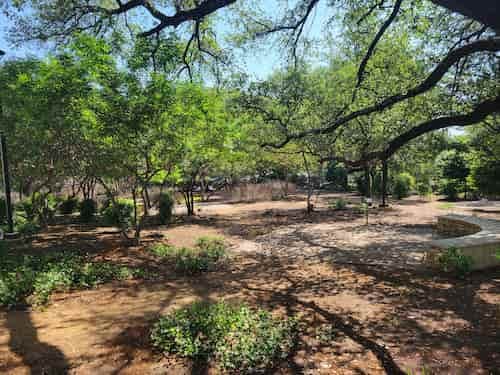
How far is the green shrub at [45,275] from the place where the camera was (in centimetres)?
436

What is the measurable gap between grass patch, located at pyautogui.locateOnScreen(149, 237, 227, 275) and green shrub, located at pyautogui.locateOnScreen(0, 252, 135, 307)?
3.66 feet

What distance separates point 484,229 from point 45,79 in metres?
10.3

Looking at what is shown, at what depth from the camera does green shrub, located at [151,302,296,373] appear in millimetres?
2684

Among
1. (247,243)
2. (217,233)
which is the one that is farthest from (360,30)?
(217,233)

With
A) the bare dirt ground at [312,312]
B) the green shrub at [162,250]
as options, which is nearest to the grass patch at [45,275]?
the bare dirt ground at [312,312]

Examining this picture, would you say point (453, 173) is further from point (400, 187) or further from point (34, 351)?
point (34, 351)

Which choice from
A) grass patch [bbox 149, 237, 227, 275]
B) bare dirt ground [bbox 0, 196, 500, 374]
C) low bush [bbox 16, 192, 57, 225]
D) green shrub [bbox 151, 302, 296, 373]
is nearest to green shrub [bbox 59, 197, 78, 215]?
low bush [bbox 16, 192, 57, 225]

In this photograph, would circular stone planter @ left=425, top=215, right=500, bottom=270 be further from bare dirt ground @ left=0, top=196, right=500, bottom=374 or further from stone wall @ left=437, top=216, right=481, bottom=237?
stone wall @ left=437, top=216, right=481, bottom=237

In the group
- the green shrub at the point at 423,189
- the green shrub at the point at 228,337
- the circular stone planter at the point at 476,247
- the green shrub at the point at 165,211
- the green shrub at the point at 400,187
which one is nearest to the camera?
the green shrub at the point at 228,337

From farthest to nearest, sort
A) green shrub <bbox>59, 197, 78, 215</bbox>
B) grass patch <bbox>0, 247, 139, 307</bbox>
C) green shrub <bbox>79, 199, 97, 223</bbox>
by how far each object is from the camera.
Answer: green shrub <bbox>59, 197, 78, 215</bbox> → green shrub <bbox>79, 199, 97, 223</bbox> → grass patch <bbox>0, 247, 139, 307</bbox>

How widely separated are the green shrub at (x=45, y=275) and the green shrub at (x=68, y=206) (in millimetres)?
9372

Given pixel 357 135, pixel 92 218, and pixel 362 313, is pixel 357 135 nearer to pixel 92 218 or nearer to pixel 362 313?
pixel 362 313

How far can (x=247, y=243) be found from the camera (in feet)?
29.8

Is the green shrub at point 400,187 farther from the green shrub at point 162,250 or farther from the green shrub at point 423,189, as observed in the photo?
the green shrub at point 162,250
